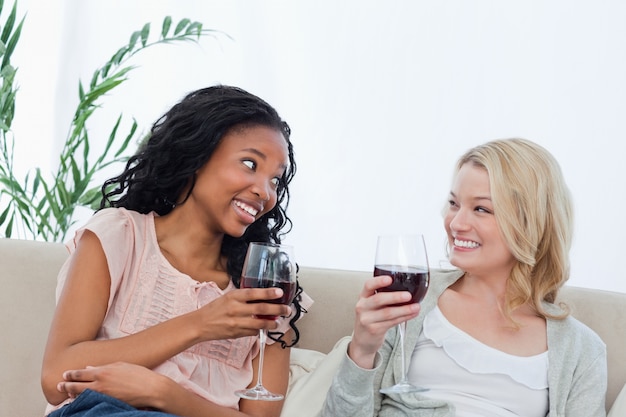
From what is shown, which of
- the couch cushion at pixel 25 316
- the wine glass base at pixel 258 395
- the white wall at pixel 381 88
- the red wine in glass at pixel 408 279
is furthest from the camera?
the white wall at pixel 381 88

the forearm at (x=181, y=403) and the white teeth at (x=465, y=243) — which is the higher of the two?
the white teeth at (x=465, y=243)

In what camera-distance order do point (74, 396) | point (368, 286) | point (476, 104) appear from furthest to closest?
1. point (476, 104)
2. point (74, 396)
3. point (368, 286)

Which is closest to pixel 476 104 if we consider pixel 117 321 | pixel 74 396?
pixel 117 321

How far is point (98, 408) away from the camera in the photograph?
165cm

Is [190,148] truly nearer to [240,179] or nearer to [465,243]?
[240,179]

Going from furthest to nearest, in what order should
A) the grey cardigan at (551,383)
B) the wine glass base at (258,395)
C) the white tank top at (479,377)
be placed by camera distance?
1. the white tank top at (479,377)
2. the grey cardigan at (551,383)
3. the wine glass base at (258,395)

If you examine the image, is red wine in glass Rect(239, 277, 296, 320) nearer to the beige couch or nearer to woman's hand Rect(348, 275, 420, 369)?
woman's hand Rect(348, 275, 420, 369)

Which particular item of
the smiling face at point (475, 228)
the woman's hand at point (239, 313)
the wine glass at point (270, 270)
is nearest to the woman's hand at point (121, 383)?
the woman's hand at point (239, 313)

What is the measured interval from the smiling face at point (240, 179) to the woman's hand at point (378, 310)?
1.42ft

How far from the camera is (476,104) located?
12.3ft

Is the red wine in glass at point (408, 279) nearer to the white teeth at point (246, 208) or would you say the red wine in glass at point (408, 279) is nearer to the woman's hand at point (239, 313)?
the woman's hand at point (239, 313)

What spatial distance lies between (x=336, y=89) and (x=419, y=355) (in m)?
2.11

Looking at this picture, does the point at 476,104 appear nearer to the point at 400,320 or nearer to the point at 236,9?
the point at 236,9

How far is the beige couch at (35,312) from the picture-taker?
2346mm
